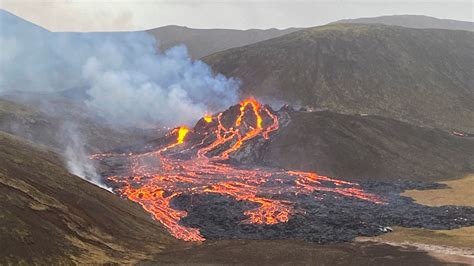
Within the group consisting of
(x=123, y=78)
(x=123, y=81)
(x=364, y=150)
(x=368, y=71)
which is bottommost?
(x=364, y=150)

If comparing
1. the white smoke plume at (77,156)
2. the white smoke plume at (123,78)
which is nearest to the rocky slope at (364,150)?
the white smoke plume at (77,156)

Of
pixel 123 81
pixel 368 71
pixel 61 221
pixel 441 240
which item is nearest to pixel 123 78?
pixel 123 81

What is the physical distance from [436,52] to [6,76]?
5919 inches

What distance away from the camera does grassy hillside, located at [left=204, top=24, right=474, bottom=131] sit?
13612 centimetres

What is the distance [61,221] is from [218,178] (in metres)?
36.5

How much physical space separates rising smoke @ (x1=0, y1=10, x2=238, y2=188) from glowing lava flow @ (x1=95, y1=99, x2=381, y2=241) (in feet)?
49.7

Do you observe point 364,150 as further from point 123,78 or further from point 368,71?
point 123,78

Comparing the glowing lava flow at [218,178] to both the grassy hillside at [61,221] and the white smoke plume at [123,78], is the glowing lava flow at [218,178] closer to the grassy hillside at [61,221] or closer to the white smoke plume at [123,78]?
the grassy hillside at [61,221]

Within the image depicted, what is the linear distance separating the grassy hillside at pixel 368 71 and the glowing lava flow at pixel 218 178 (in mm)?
43220

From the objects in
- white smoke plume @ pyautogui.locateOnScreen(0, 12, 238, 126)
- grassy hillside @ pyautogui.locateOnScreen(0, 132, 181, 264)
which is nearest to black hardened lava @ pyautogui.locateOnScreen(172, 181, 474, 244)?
grassy hillside @ pyautogui.locateOnScreen(0, 132, 181, 264)

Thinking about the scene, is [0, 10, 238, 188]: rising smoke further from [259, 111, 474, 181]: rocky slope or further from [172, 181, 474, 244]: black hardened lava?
[259, 111, 474, 181]: rocky slope

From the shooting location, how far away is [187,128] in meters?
105

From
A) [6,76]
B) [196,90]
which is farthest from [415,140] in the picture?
[6,76]

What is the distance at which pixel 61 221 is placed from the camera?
127ft
